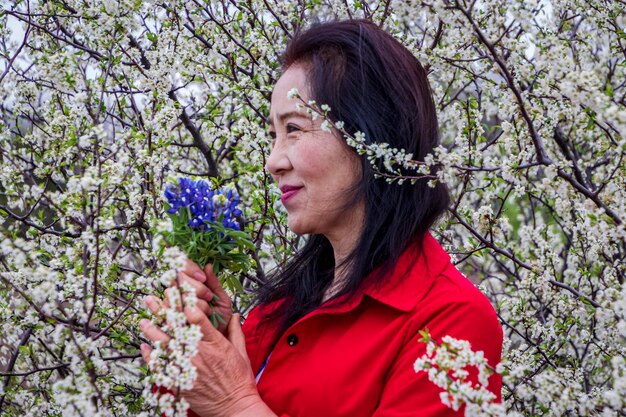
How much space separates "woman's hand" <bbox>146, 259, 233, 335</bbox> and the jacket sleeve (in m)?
0.64

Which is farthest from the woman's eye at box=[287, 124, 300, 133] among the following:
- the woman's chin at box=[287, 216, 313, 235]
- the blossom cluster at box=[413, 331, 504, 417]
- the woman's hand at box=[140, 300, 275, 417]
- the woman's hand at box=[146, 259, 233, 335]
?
the blossom cluster at box=[413, 331, 504, 417]

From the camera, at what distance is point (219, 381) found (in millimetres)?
2295

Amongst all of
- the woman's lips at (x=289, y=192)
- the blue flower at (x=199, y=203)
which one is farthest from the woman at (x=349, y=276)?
the blue flower at (x=199, y=203)

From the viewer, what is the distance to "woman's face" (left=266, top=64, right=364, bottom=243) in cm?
249

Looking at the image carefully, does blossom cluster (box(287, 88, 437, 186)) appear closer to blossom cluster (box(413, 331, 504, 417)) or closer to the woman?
the woman

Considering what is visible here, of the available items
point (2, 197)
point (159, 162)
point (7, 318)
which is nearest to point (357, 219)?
point (159, 162)

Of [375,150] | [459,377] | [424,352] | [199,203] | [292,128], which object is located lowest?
[459,377]

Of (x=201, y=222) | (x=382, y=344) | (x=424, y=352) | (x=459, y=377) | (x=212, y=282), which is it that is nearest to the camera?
(x=459, y=377)

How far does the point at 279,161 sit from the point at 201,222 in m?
0.37

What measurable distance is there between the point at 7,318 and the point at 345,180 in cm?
156

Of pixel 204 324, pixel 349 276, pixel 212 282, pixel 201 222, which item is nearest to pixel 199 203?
pixel 201 222

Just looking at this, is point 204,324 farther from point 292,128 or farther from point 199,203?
point 292,128

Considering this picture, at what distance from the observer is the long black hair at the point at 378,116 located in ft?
8.20

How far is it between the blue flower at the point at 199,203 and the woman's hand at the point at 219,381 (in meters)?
0.30
